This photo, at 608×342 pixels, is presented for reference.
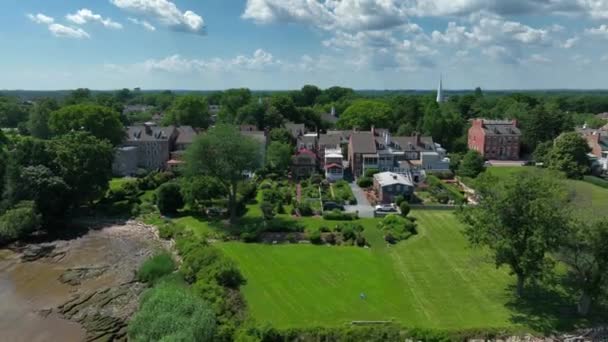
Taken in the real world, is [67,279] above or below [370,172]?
below

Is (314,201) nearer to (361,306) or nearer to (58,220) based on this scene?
(361,306)

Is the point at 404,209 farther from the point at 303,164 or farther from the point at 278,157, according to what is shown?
the point at 278,157

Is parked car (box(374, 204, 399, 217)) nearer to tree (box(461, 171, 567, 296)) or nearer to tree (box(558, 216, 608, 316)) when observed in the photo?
tree (box(461, 171, 567, 296))

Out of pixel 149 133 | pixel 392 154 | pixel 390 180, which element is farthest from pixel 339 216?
pixel 149 133

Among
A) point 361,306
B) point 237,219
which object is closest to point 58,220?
point 237,219

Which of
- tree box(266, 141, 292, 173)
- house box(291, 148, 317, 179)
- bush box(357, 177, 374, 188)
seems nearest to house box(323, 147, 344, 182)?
house box(291, 148, 317, 179)
